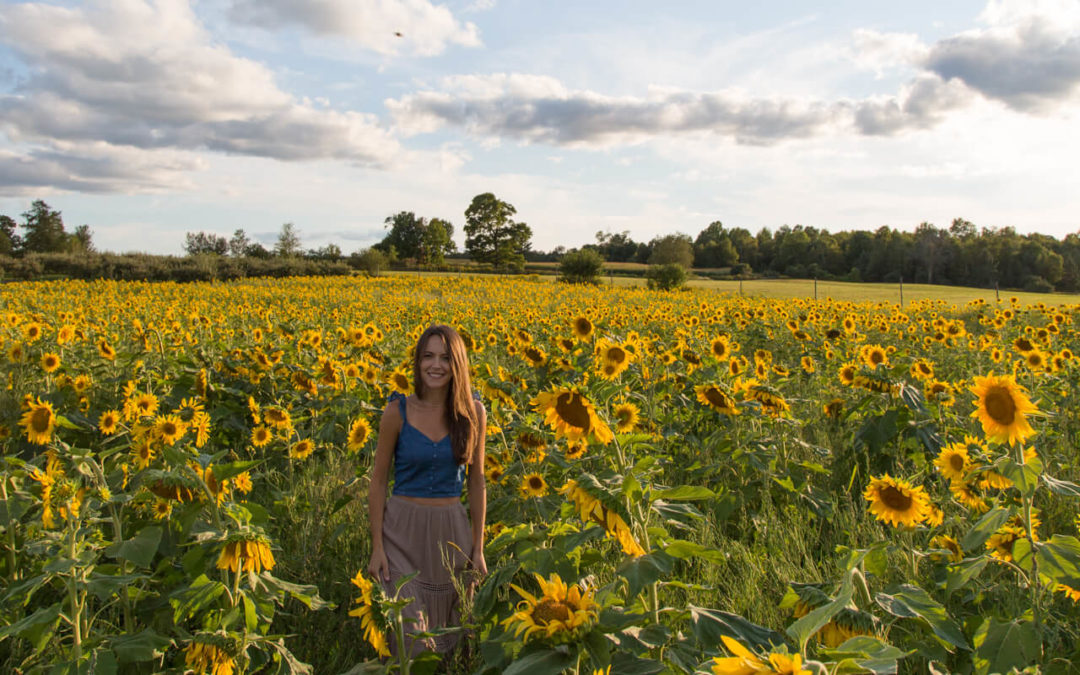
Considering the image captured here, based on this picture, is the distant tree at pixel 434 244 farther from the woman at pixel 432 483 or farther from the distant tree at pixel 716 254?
the woman at pixel 432 483

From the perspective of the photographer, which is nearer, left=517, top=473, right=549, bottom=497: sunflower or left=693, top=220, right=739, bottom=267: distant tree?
left=517, top=473, right=549, bottom=497: sunflower

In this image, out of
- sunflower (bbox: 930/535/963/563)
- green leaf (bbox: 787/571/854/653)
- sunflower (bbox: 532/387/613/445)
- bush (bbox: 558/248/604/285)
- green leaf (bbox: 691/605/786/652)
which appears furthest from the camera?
bush (bbox: 558/248/604/285)

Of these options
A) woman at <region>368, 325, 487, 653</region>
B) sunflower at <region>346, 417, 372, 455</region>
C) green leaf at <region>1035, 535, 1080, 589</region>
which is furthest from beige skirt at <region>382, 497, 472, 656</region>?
green leaf at <region>1035, 535, 1080, 589</region>

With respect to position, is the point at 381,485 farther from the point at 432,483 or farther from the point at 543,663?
the point at 543,663

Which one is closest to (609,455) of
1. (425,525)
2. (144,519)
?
(425,525)

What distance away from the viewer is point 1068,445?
16.9 feet

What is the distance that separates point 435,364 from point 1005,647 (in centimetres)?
263

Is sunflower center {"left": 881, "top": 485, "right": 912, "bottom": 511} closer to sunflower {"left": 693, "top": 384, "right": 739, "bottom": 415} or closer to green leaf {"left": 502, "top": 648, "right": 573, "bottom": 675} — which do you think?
sunflower {"left": 693, "top": 384, "right": 739, "bottom": 415}

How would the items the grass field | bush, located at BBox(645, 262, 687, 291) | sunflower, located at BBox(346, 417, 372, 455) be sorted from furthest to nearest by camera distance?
1. bush, located at BBox(645, 262, 687, 291)
2. the grass field
3. sunflower, located at BBox(346, 417, 372, 455)

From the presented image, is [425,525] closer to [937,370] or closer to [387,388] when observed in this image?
[387,388]

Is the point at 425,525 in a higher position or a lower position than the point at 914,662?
higher

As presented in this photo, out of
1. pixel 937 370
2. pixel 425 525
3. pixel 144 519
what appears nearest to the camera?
pixel 144 519

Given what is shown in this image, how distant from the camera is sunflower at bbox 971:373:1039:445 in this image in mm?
2238

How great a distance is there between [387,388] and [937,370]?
6.29 m
